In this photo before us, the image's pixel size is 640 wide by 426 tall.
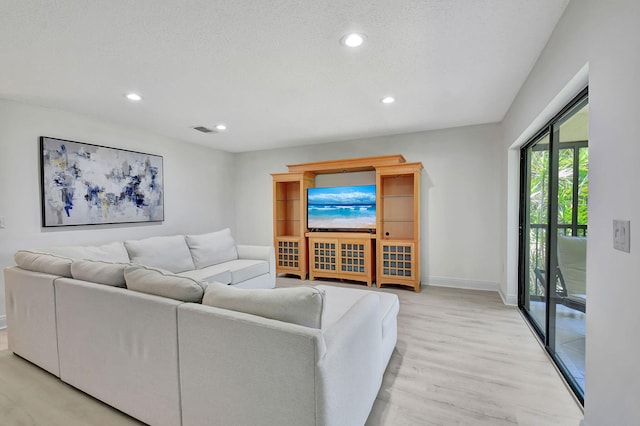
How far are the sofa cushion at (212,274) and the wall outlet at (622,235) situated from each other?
3.18 m

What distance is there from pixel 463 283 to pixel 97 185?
16.9ft

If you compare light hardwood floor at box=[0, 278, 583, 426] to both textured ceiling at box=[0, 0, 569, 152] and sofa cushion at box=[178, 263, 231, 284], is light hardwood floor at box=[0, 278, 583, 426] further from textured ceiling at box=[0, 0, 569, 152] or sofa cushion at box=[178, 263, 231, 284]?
textured ceiling at box=[0, 0, 569, 152]

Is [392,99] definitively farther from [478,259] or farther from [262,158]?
[262,158]

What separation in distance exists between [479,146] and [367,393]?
3.73 m

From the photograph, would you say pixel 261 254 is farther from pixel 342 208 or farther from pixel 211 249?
pixel 342 208

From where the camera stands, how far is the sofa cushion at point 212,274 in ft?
10.4

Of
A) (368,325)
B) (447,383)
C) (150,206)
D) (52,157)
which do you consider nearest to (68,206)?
(52,157)

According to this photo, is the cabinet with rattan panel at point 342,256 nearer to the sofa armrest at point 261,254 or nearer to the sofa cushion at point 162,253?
the sofa armrest at point 261,254

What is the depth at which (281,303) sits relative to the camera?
4.15 feet

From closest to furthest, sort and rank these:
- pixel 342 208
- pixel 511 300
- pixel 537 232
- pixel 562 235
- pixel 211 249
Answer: pixel 562 235 → pixel 537 232 → pixel 511 300 → pixel 211 249 → pixel 342 208

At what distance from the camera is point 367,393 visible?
4.97 feet

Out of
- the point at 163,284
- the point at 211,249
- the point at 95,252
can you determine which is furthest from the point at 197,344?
the point at 211,249

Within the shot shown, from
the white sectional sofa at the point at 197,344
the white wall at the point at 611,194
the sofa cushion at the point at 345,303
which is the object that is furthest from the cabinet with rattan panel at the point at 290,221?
the white wall at the point at 611,194

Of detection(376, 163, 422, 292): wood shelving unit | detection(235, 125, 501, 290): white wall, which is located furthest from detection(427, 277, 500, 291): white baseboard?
detection(376, 163, 422, 292): wood shelving unit
